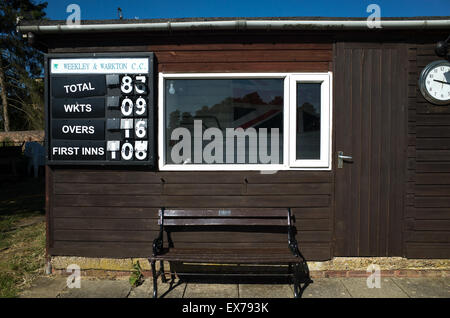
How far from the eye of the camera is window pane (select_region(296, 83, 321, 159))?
12.7ft

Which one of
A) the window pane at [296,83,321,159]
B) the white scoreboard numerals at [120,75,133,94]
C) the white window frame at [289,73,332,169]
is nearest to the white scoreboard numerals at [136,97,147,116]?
the white scoreboard numerals at [120,75,133,94]

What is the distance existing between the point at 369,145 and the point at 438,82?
1.14 m

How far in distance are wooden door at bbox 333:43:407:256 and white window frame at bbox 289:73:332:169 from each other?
98 mm

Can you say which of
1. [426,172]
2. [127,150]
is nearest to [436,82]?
[426,172]

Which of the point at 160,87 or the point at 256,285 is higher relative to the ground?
the point at 160,87

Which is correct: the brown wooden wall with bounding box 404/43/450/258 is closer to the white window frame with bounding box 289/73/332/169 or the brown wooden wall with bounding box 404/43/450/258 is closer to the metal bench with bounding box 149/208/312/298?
the white window frame with bounding box 289/73/332/169

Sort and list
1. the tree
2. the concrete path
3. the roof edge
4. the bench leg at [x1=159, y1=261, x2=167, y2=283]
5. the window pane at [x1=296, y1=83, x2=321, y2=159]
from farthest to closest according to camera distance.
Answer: the tree, the window pane at [x1=296, y1=83, x2=321, y2=159], the bench leg at [x1=159, y1=261, x2=167, y2=283], the roof edge, the concrete path

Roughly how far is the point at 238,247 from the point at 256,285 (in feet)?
1.61

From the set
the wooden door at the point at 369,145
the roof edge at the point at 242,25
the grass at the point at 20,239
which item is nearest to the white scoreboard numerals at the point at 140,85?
the roof edge at the point at 242,25

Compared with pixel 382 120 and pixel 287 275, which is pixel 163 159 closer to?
pixel 287 275

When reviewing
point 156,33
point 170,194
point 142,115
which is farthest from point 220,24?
point 170,194

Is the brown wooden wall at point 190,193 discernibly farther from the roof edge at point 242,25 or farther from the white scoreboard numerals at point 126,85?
the white scoreboard numerals at point 126,85

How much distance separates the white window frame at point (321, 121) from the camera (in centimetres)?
380
